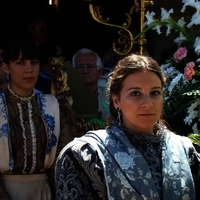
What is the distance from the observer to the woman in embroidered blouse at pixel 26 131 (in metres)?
2.67

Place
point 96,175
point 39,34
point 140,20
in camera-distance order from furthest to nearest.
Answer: point 39,34
point 140,20
point 96,175

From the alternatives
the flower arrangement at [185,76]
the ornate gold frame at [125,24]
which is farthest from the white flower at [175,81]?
the ornate gold frame at [125,24]

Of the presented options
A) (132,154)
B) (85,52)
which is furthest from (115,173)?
(85,52)

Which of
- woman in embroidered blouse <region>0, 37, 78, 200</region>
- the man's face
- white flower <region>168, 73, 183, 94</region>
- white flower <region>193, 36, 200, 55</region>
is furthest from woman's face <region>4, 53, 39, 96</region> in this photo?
the man's face

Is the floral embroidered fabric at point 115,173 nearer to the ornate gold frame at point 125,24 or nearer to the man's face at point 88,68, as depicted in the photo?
the ornate gold frame at point 125,24

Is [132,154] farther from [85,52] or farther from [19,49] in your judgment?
[85,52]

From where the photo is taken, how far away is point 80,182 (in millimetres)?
1771

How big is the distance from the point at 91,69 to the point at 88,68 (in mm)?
22

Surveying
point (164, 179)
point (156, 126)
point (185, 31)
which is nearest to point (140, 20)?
point (185, 31)

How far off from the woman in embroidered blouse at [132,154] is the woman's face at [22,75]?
2.90ft

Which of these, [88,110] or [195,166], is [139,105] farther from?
[88,110]

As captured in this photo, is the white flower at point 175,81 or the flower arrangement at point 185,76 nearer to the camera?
the flower arrangement at point 185,76

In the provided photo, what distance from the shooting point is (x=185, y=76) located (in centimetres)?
288

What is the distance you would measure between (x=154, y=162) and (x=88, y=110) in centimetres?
184
